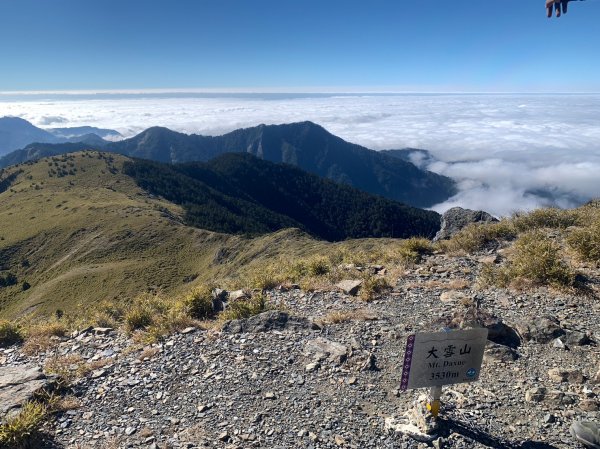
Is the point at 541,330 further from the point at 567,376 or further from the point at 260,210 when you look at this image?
the point at 260,210

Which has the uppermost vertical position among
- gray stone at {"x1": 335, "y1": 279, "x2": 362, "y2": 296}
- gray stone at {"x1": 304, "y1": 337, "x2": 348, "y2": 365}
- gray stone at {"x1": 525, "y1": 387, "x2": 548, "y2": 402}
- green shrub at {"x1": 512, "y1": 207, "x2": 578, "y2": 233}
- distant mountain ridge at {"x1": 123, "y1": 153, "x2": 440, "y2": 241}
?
green shrub at {"x1": 512, "y1": 207, "x2": 578, "y2": 233}

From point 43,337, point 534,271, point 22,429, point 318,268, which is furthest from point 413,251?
point 22,429

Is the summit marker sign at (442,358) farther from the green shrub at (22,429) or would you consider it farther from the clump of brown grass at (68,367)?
the clump of brown grass at (68,367)

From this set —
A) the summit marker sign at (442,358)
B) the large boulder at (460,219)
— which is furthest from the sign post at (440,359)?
the large boulder at (460,219)

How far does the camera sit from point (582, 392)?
255 inches

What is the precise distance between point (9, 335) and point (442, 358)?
11041 millimetres

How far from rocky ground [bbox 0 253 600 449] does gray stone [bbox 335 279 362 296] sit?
1039mm

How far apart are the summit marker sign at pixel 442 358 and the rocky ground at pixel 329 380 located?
77cm

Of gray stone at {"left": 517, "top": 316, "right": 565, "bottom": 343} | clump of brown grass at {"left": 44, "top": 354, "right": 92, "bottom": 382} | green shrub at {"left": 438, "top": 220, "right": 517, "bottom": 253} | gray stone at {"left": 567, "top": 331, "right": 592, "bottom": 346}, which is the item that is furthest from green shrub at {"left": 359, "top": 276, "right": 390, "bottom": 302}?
clump of brown grass at {"left": 44, "top": 354, "right": 92, "bottom": 382}

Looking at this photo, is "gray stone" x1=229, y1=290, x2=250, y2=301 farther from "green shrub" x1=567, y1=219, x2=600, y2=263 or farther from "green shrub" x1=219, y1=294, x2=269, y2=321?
"green shrub" x1=567, y1=219, x2=600, y2=263

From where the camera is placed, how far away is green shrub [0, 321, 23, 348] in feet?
33.4

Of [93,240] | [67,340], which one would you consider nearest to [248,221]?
[93,240]

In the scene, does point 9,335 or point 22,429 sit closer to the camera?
point 22,429

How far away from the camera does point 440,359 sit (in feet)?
19.1
